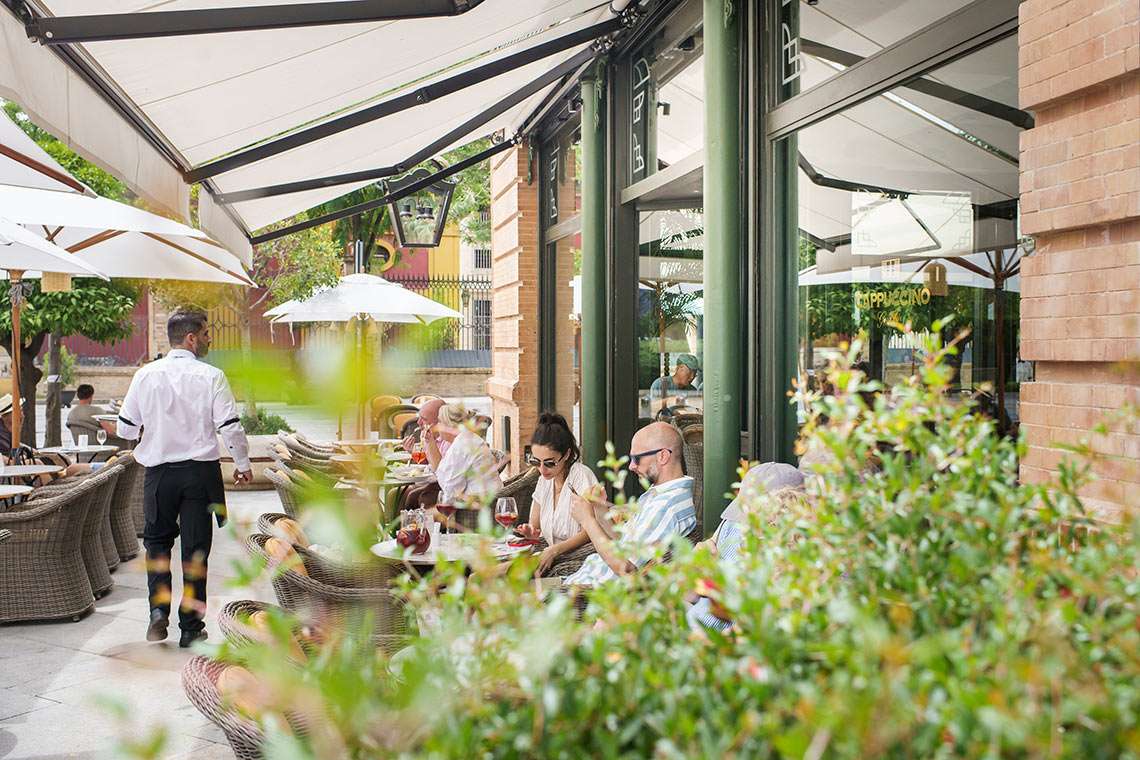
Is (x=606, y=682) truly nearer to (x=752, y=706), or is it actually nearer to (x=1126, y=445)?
(x=752, y=706)

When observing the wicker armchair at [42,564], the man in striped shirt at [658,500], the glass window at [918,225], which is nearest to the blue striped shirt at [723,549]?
the man in striped shirt at [658,500]

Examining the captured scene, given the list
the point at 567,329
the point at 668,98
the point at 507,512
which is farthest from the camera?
the point at 567,329

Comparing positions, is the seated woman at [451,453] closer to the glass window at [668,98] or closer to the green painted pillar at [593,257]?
the green painted pillar at [593,257]

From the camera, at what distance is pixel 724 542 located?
394 cm

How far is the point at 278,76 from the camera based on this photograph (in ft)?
18.4

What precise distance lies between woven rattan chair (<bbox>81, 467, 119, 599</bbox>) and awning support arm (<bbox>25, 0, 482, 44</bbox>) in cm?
409

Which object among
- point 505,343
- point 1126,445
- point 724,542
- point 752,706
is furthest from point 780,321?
point 505,343

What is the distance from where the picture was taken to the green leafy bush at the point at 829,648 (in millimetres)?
1076

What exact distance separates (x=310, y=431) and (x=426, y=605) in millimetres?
348

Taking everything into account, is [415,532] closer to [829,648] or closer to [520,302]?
[829,648]

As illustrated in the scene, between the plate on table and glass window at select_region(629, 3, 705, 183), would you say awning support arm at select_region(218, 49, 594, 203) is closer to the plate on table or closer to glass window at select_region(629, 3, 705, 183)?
glass window at select_region(629, 3, 705, 183)

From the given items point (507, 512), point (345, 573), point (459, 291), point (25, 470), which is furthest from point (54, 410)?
point (345, 573)

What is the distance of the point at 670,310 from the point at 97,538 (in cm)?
418

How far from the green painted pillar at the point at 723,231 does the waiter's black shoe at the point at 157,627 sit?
3.25 metres
